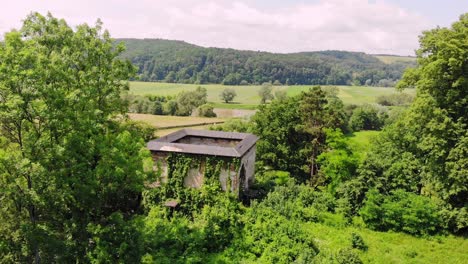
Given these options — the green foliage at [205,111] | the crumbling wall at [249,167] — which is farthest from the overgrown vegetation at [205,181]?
the green foliage at [205,111]

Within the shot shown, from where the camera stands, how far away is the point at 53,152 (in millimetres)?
13758

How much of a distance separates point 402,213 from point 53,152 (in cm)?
1913

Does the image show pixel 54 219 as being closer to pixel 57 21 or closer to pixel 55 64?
pixel 55 64

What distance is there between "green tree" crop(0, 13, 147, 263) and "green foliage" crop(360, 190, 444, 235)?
573 inches

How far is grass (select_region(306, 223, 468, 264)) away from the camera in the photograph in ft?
60.7

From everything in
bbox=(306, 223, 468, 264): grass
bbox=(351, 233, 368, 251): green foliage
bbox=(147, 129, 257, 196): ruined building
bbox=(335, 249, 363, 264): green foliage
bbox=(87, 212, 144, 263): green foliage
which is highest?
bbox=(147, 129, 257, 196): ruined building

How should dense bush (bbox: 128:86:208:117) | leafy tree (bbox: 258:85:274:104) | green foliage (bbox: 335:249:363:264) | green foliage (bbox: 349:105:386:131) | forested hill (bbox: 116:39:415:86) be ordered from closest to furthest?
green foliage (bbox: 335:249:363:264) < green foliage (bbox: 349:105:386:131) < dense bush (bbox: 128:86:208:117) < leafy tree (bbox: 258:85:274:104) < forested hill (bbox: 116:39:415:86)

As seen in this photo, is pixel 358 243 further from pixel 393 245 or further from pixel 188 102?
pixel 188 102

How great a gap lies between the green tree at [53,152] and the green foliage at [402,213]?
14.5 metres

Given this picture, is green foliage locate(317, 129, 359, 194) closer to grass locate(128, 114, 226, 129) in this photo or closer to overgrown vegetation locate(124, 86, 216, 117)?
grass locate(128, 114, 226, 129)

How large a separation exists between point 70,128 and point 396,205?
18437 millimetres

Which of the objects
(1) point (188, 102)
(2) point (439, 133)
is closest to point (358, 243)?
(2) point (439, 133)

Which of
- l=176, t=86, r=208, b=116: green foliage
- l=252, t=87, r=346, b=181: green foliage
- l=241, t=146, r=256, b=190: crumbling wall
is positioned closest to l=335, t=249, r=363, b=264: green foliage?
l=241, t=146, r=256, b=190: crumbling wall

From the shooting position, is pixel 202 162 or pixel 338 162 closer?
pixel 202 162
